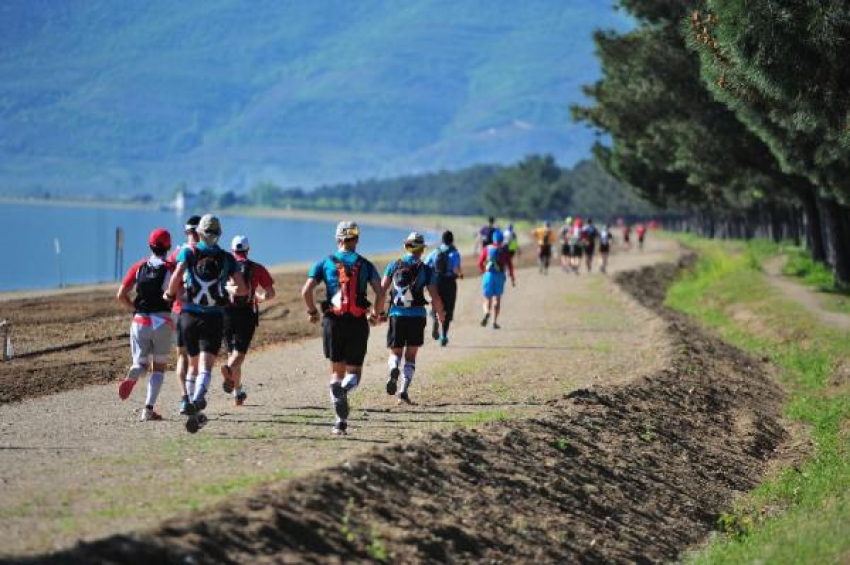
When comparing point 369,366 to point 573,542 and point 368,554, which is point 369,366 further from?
point 368,554

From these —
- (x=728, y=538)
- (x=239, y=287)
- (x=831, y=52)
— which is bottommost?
(x=728, y=538)

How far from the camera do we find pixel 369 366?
22641mm

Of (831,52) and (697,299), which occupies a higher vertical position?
(831,52)

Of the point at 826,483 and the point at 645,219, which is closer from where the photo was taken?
the point at 826,483

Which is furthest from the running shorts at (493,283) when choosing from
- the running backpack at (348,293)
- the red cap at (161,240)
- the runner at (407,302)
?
the running backpack at (348,293)

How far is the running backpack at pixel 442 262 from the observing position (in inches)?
941

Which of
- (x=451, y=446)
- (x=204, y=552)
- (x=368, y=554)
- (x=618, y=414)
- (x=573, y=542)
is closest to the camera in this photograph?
(x=204, y=552)

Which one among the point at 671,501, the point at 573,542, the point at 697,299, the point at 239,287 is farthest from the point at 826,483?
the point at 697,299

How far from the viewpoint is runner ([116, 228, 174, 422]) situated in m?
15.5

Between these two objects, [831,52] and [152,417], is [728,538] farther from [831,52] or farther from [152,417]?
[831,52]

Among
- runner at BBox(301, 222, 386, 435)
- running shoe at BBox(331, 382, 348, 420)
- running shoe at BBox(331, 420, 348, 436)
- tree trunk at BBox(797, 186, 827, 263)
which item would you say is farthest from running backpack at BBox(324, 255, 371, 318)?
tree trunk at BBox(797, 186, 827, 263)

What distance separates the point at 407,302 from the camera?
57.6 ft

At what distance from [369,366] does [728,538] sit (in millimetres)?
8995

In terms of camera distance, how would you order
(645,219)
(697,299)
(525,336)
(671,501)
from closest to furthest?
1. (671,501)
2. (525,336)
3. (697,299)
4. (645,219)
